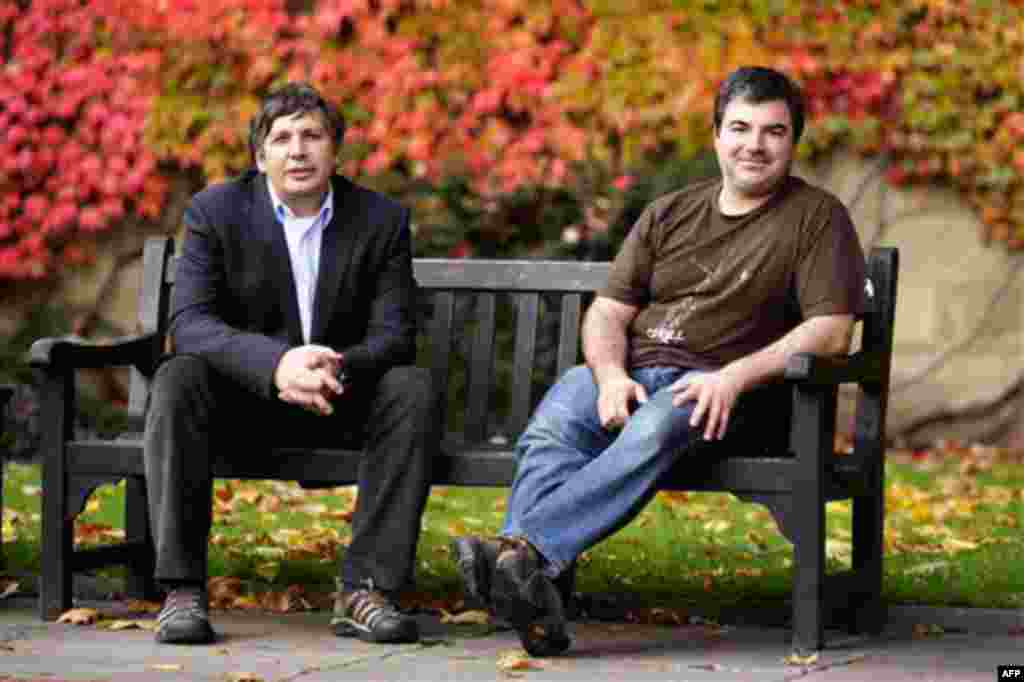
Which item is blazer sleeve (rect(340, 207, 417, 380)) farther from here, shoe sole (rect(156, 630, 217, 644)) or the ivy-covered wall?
the ivy-covered wall

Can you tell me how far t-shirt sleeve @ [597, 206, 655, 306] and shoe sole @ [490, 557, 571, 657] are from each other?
0.84 metres

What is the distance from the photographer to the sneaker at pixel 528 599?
459cm

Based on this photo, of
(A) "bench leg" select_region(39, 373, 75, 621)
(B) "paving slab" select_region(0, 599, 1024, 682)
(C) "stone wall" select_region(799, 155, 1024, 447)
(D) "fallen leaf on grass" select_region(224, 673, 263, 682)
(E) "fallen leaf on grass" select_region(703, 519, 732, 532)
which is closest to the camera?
(D) "fallen leaf on grass" select_region(224, 673, 263, 682)

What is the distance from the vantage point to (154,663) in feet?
15.0

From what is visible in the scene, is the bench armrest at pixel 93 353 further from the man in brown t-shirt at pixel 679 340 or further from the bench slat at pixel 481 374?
the man in brown t-shirt at pixel 679 340

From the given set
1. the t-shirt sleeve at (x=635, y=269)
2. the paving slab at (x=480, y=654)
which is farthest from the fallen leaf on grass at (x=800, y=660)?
the t-shirt sleeve at (x=635, y=269)

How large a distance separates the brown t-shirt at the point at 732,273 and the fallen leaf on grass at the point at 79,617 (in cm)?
148

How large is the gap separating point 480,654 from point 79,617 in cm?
109

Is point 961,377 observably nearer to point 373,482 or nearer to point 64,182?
point 64,182

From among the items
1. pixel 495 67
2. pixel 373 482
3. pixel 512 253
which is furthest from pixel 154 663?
pixel 495 67

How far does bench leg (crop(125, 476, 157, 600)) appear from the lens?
5.66 meters

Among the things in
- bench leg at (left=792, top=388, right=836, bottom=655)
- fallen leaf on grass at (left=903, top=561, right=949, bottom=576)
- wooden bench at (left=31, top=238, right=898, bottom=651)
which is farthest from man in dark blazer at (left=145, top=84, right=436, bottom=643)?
fallen leaf on grass at (left=903, top=561, right=949, bottom=576)

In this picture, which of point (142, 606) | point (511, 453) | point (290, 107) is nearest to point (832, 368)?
point (511, 453)

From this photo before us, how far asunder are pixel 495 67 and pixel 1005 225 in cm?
263
